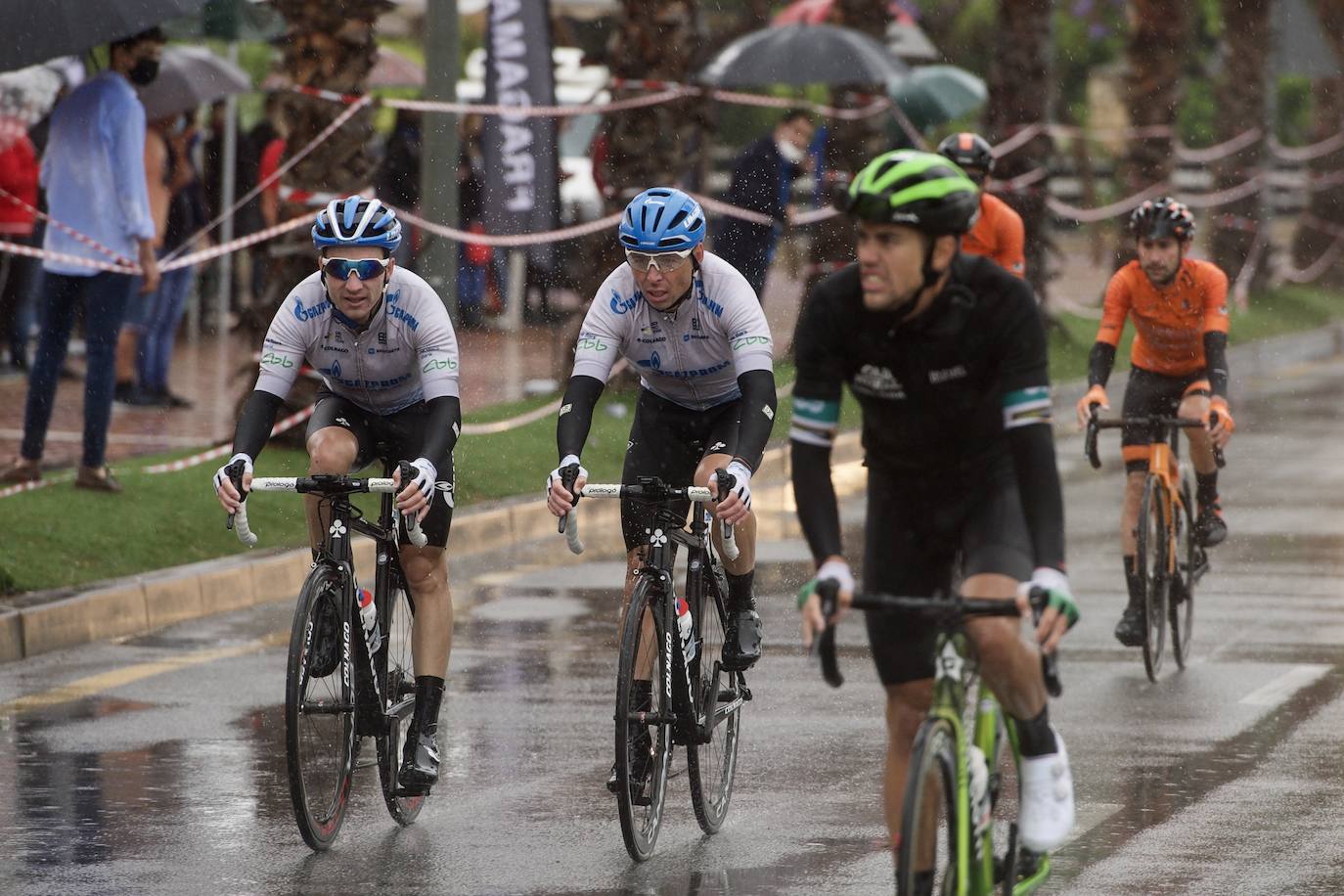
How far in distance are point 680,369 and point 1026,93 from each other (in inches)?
726

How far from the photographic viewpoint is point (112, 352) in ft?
41.0

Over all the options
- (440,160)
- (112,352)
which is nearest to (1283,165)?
(440,160)

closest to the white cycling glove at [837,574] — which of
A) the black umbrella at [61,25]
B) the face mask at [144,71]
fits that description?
A: the black umbrella at [61,25]

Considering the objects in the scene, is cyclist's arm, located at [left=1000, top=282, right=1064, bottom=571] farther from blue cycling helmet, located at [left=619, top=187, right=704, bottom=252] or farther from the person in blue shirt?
the person in blue shirt

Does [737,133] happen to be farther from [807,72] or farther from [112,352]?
[112,352]

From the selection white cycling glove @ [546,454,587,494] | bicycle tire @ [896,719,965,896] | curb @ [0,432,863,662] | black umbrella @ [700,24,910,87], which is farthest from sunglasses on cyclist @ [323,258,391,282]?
black umbrella @ [700,24,910,87]

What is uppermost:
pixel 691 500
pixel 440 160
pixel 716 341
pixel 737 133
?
pixel 737 133

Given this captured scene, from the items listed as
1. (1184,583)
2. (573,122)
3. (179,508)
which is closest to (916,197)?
(1184,583)

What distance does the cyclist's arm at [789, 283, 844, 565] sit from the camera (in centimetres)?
556

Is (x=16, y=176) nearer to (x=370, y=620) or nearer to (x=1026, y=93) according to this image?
(x=370, y=620)

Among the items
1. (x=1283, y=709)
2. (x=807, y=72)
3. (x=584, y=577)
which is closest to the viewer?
(x=1283, y=709)

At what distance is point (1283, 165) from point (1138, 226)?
1659 inches

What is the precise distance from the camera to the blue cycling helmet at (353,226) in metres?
7.40

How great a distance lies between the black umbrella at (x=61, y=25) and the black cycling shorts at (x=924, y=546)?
274 inches
